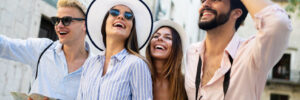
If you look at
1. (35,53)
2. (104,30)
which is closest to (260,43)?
(104,30)

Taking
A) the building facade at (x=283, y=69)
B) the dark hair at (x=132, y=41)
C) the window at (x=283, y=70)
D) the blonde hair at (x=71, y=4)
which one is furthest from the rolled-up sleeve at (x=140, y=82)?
the window at (x=283, y=70)

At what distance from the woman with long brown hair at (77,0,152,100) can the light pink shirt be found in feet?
1.60

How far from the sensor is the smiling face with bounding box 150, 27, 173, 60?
316 cm

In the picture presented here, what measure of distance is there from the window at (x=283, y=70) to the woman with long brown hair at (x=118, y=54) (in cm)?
2521

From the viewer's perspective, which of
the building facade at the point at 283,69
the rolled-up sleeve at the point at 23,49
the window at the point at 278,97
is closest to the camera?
the rolled-up sleeve at the point at 23,49

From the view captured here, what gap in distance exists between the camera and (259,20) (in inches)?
83.7

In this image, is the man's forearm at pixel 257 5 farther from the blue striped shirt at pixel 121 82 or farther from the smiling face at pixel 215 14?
the blue striped shirt at pixel 121 82

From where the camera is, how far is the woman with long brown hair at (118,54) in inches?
92.2

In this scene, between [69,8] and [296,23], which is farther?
[296,23]

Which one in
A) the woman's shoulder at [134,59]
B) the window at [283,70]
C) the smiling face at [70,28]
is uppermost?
the smiling face at [70,28]

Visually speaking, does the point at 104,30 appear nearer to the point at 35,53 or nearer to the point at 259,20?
the point at 35,53

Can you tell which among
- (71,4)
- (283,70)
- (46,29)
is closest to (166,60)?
(71,4)

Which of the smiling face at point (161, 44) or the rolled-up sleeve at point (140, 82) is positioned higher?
the smiling face at point (161, 44)

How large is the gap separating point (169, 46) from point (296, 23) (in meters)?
25.8
